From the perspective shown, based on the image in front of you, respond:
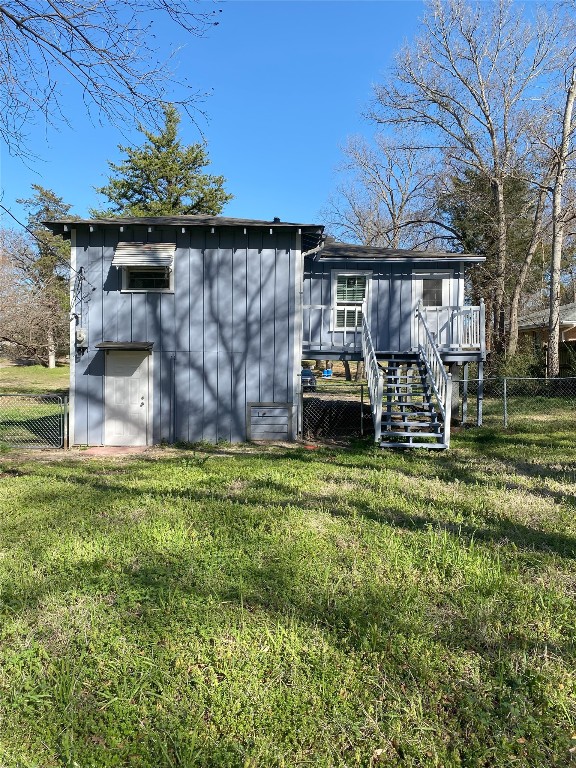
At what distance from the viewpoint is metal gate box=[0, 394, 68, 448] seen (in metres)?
10.1

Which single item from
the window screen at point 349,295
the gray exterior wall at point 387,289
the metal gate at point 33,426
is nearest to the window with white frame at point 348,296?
the window screen at point 349,295

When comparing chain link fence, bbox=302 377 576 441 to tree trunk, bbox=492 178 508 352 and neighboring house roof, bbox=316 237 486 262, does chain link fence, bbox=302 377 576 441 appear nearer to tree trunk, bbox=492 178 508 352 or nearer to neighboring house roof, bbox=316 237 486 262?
neighboring house roof, bbox=316 237 486 262

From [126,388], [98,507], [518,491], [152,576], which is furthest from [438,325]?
[152,576]

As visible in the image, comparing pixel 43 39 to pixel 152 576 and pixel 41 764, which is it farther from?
pixel 41 764

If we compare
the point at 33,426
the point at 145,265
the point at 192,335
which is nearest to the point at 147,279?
the point at 145,265

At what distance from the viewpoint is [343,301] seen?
13.4 meters

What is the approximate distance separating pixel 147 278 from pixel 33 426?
5046 mm

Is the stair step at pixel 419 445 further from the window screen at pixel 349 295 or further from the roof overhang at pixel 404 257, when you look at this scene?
the roof overhang at pixel 404 257

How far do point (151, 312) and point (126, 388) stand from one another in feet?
5.58

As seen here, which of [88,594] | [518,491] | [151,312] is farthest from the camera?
[151,312]

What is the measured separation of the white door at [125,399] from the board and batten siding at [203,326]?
0.54 feet

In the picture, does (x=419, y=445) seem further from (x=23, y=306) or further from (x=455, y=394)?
(x=23, y=306)

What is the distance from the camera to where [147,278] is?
10.7 meters

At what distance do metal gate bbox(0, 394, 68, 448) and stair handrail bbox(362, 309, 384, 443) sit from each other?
612 cm
